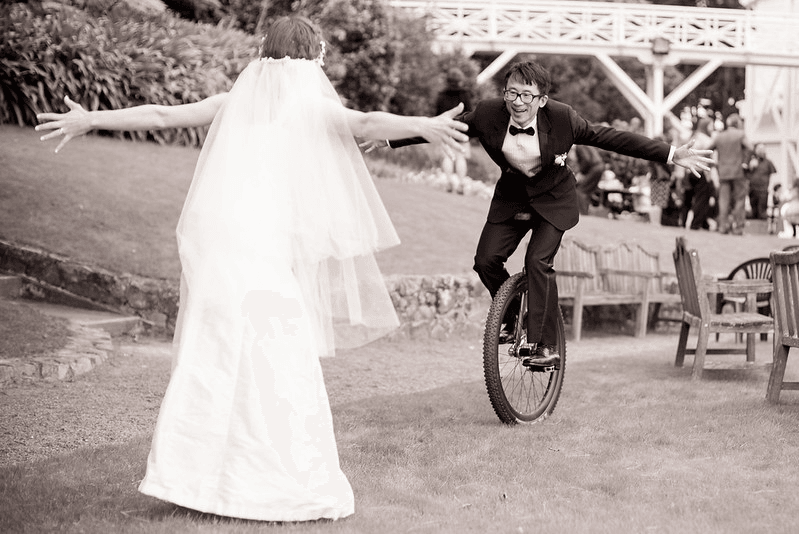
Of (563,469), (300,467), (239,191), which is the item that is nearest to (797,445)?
(563,469)

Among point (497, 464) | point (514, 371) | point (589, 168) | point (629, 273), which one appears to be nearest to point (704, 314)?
point (514, 371)

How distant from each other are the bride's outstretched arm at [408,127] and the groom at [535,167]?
3.35 feet

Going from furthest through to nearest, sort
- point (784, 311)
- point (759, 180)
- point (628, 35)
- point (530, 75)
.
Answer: point (628, 35) < point (759, 180) < point (784, 311) < point (530, 75)

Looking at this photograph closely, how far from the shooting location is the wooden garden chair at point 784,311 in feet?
24.3

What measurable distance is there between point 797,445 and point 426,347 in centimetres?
522

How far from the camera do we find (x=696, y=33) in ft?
99.9

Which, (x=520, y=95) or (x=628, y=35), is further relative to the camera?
(x=628, y=35)

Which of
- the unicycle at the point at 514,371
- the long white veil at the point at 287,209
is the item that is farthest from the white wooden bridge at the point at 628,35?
the long white veil at the point at 287,209

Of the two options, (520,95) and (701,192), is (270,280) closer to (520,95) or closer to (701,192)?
(520,95)

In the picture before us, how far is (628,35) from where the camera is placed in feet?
98.7

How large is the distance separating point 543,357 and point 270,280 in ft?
8.24

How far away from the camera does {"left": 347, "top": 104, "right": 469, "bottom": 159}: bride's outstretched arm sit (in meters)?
4.98

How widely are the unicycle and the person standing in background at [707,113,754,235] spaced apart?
14214 millimetres

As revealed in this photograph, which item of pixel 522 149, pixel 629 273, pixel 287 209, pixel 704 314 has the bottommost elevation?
pixel 629 273
